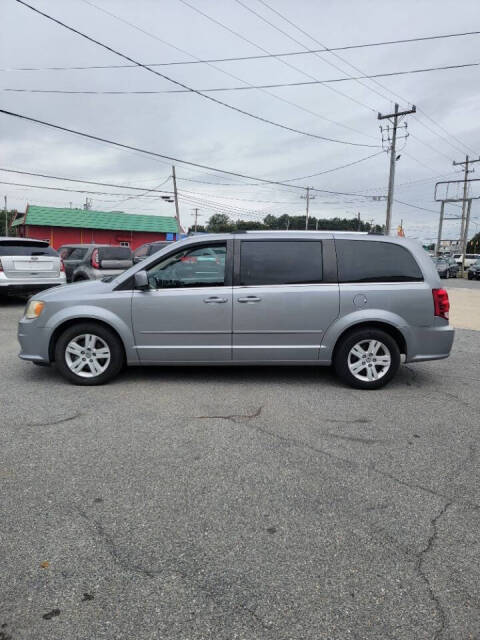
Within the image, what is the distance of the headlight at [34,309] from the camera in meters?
5.32

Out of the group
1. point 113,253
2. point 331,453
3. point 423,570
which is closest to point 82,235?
point 113,253

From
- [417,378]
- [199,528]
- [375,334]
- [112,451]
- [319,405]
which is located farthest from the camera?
[417,378]

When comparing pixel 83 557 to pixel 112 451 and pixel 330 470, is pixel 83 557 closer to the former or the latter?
pixel 112 451

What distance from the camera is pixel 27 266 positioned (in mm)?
10961

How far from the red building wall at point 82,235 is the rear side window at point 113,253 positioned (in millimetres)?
29879

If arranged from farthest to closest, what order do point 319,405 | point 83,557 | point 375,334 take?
point 375,334 < point 319,405 < point 83,557

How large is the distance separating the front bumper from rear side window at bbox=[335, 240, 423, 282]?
342 cm

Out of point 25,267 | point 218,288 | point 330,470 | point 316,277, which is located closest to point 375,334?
point 316,277

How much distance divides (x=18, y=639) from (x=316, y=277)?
168 inches

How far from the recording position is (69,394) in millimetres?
5020

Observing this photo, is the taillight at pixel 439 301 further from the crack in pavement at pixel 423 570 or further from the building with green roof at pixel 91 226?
the building with green roof at pixel 91 226

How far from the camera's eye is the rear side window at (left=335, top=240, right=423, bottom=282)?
5359 mm

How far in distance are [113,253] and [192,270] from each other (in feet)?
26.9

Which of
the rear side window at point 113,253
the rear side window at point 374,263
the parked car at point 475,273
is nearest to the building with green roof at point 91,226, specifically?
the parked car at point 475,273
